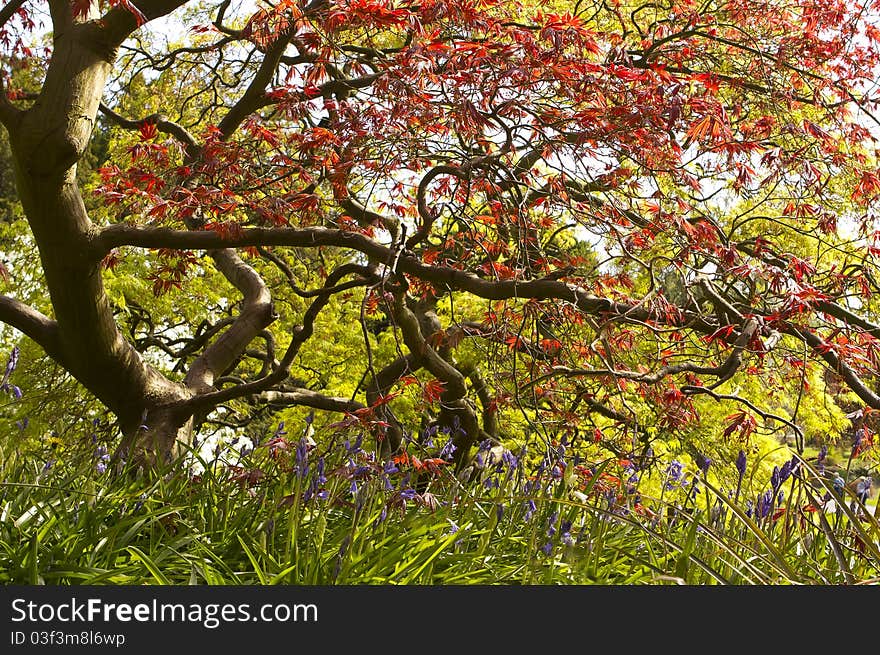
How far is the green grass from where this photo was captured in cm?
293

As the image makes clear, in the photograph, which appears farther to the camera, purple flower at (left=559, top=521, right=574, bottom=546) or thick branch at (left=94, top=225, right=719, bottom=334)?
thick branch at (left=94, top=225, right=719, bottom=334)

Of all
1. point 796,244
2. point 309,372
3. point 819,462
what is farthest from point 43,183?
point 796,244

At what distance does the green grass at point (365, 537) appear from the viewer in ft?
9.61

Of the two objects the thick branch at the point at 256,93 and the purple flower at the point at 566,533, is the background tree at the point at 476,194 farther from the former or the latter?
the purple flower at the point at 566,533

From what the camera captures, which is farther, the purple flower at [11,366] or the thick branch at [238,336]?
the thick branch at [238,336]

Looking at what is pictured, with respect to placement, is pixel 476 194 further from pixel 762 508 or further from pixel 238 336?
pixel 762 508

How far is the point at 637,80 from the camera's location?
4.29 metres

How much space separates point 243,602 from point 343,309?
20.6 ft

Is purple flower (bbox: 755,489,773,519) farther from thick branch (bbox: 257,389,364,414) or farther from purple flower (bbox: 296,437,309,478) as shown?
thick branch (bbox: 257,389,364,414)

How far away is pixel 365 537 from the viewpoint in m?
3.24

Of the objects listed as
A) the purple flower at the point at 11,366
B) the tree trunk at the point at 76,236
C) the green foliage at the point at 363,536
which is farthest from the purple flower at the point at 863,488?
the purple flower at the point at 11,366

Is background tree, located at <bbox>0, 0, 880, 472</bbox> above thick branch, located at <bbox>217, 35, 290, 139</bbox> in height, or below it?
below

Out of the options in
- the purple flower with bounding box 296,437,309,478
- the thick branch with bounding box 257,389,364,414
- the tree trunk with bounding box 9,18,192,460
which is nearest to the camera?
the purple flower with bounding box 296,437,309,478

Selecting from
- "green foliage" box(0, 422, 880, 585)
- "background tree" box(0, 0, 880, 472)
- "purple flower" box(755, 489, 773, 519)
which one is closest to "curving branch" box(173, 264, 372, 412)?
"background tree" box(0, 0, 880, 472)
